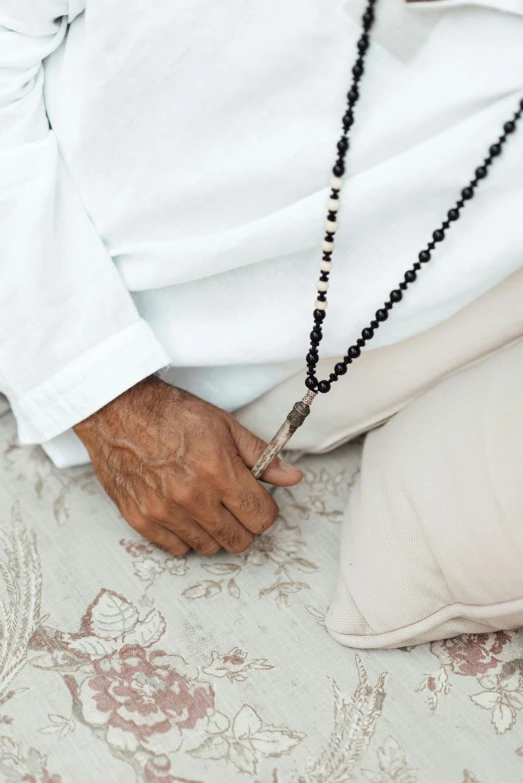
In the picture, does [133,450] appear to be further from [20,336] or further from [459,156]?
[459,156]

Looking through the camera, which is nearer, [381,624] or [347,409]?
[381,624]

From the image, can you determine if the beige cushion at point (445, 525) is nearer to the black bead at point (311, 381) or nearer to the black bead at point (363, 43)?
the black bead at point (311, 381)

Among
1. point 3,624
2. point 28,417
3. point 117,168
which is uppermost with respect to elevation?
point 117,168

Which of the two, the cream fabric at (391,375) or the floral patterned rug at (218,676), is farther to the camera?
the cream fabric at (391,375)

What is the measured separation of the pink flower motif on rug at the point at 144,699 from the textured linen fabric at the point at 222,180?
25 cm

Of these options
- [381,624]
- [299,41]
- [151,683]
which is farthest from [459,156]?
[151,683]

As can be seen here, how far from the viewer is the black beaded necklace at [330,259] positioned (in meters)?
0.60

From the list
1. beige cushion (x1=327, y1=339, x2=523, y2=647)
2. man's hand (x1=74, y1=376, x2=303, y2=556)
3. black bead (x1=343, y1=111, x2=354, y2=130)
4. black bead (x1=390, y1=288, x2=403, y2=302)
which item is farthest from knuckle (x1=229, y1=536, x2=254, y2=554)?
black bead (x1=343, y1=111, x2=354, y2=130)

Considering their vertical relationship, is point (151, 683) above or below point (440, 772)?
above

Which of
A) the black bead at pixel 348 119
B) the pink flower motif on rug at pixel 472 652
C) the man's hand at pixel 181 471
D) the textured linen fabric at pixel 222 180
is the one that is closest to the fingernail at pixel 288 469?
the man's hand at pixel 181 471

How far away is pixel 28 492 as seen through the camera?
780 mm

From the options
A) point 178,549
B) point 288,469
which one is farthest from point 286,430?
point 178,549

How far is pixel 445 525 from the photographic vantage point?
610 mm

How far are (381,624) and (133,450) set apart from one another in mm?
289
